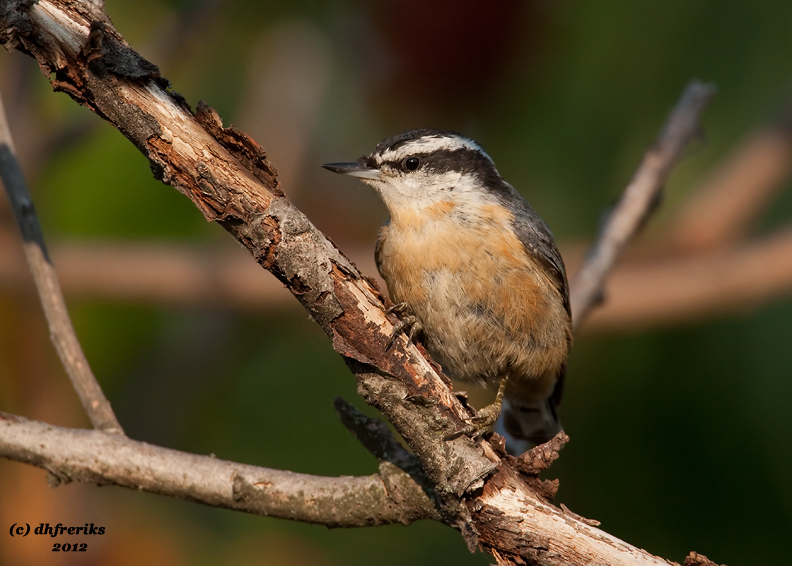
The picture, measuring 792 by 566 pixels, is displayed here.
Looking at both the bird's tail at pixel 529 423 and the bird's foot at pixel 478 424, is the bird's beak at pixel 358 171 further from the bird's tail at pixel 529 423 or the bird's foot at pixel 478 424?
the bird's tail at pixel 529 423

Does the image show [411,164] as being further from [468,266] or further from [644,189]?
[644,189]

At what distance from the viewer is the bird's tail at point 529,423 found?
321 centimetres

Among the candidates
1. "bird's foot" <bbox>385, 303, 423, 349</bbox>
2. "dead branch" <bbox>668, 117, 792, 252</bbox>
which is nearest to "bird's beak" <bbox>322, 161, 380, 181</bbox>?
"bird's foot" <bbox>385, 303, 423, 349</bbox>

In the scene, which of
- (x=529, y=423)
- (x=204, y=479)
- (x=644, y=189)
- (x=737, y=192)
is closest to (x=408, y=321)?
(x=204, y=479)

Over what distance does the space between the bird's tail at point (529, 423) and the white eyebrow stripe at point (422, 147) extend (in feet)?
3.78

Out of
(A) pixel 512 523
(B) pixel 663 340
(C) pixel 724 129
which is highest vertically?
(C) pixel 724 129

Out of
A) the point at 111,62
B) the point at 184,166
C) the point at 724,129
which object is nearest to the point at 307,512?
the point at 184,166

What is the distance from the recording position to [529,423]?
3.26 meters

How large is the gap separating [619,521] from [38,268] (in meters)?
2.68

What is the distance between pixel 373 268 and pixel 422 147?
1.31 m

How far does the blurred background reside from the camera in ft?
11.0

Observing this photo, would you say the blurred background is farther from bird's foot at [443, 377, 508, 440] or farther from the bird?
bird's foot at [443, 377, 508, 440]

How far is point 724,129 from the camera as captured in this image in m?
4.37

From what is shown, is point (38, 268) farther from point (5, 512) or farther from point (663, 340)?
point (663, 340)
